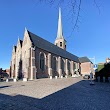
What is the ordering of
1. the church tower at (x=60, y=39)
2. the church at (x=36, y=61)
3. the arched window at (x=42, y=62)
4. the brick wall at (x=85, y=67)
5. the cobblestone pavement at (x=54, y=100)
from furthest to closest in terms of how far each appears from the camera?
the brick wall at (x=85, y=67)
the church tower at (x=60, y=39)
the arched window at (x=42, y=62)
the church at (x=36, y=61)
the cobblestone pavement at (x=54, y=100)

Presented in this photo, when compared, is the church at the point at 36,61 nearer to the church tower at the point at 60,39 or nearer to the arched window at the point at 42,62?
the arched window at the point at 42,62

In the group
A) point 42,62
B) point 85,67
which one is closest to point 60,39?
point 85,67

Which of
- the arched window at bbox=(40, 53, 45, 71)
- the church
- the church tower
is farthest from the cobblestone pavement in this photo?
the church tower

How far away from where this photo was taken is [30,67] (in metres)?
38.3

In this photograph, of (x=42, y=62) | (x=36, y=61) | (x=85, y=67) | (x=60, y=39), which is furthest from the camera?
(x=85, y=67)

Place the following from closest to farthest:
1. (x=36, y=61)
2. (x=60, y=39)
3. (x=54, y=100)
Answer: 1. (x=54, y=100)
2. (x=36, y=61)
3. (x=60, y=39)

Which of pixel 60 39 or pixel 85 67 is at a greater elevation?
pixel 60 39

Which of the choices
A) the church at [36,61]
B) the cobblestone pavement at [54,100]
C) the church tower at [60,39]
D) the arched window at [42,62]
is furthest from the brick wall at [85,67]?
the cobblestone pavement at [54,100]

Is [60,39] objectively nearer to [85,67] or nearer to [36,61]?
[85,67]

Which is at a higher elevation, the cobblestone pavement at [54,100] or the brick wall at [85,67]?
the brick wall at [85,67]

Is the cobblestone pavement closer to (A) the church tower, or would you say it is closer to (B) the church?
(B) the church

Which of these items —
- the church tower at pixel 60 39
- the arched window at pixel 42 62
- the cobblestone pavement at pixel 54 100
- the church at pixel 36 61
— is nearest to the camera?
the cobblestone pavement at pixel 54 100

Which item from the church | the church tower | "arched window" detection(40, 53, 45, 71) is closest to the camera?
the church

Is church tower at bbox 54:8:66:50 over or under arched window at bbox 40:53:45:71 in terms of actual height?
over
